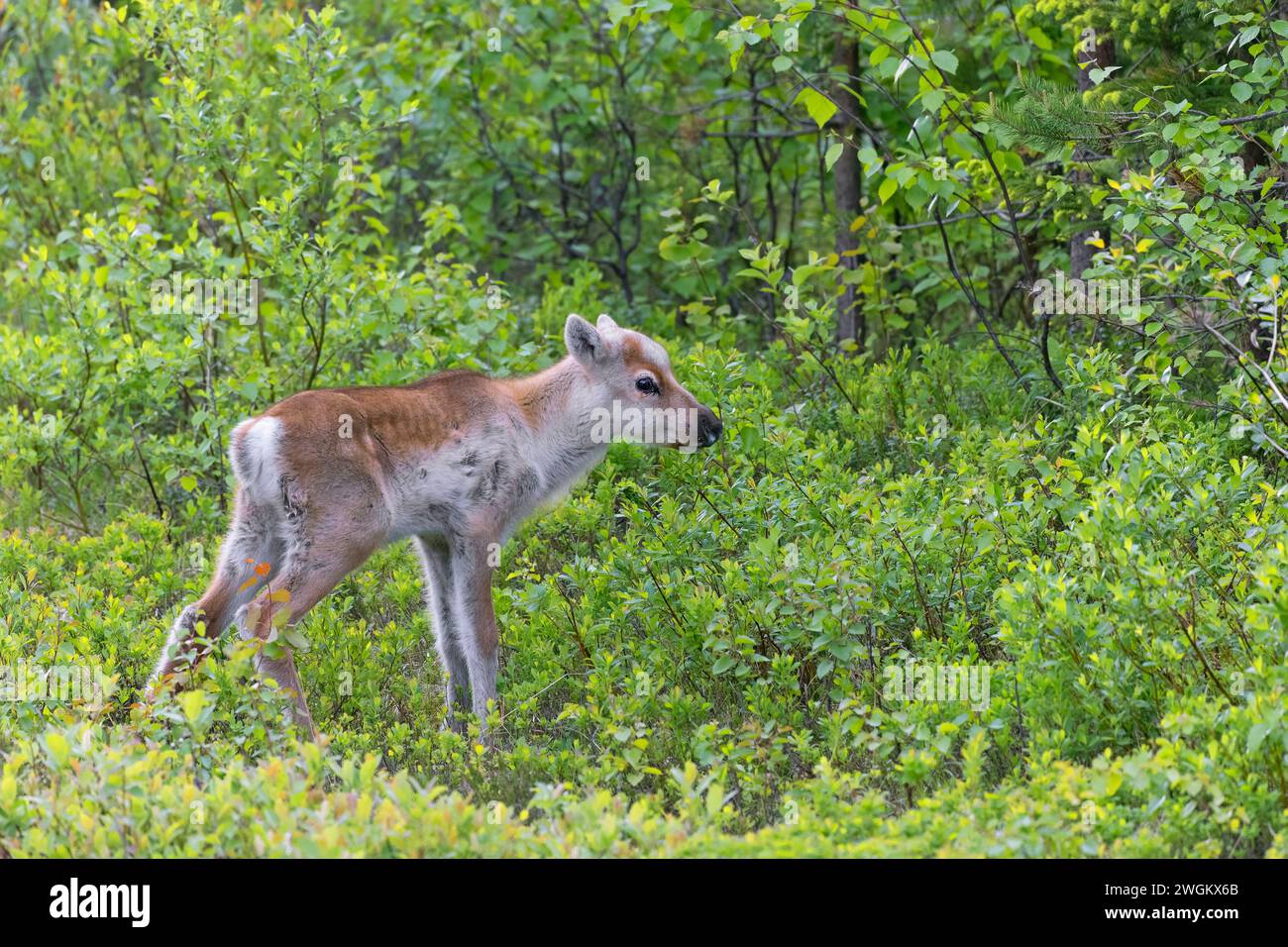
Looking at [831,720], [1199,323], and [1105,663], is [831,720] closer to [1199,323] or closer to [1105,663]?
[1105,663]

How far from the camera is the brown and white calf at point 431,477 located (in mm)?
7348

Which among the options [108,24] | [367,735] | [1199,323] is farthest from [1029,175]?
[108,24]

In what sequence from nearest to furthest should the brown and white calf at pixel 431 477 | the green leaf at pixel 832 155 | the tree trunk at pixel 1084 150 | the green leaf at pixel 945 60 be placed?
the brown and white calf at pixel 431 477 → the green leaf at pixel 945 60 → the tree trunk at pixel 1084 150 → the green leaf at pixel 832 155

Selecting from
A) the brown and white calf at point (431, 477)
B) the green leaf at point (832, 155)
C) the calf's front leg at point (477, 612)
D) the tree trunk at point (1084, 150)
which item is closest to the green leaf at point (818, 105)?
the green leaf at point (832, 155)

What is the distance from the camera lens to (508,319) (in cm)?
1105

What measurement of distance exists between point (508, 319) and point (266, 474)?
395 cm

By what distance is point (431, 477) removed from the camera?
7.86m

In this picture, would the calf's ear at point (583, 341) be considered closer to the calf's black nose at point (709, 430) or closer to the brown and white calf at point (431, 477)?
the brown and white calf at point (431, 477)

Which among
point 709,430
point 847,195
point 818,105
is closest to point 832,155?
point 818,105

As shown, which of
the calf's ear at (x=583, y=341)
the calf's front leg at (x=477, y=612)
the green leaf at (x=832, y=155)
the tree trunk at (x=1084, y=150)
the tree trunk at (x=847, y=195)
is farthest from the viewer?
the tree trunk at (x=847, y=195)

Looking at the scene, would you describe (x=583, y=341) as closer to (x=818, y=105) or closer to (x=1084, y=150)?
(x=818, y=105)

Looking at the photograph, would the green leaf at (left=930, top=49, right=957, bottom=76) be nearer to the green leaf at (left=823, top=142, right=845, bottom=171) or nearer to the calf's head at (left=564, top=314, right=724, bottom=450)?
the green leaf at (left=823, top=142, right=845, bottom=171)

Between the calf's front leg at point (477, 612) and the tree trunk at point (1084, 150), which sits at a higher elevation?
the tree trunk at point (1084, 150)

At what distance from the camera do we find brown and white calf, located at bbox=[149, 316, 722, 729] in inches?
289
